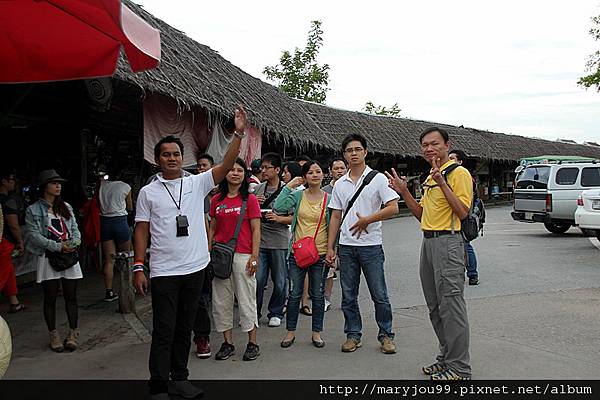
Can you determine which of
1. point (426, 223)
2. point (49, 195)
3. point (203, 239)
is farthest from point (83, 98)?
point (426, 223)

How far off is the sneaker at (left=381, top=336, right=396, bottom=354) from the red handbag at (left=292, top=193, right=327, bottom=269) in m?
0.98

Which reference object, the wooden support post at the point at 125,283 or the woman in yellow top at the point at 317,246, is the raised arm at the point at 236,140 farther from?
the wooden support post at the point at 125,283

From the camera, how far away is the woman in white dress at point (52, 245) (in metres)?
5.53

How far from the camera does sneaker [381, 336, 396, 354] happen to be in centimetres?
533

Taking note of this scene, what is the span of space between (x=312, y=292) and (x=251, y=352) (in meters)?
0.83

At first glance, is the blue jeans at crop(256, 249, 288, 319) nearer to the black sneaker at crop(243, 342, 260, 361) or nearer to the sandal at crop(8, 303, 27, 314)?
the black sneaker at crop(243, 342, 260, 361)

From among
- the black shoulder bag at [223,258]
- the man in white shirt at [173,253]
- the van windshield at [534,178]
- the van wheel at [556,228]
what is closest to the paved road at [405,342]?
the man in white shirt at [173,253]

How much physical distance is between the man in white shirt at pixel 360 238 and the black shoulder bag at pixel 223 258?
3.03 ft

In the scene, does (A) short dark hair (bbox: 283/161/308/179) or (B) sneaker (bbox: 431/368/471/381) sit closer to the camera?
(B) sneaker (bbox: 431/368/471/381)

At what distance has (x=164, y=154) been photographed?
14.4ft

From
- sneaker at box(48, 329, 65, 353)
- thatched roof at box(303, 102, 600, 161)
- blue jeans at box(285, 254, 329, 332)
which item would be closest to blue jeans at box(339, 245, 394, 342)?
blue jeans at box(285, 254, 329, 332)

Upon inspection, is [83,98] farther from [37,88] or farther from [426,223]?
[426,223]

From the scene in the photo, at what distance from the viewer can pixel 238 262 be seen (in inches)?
211

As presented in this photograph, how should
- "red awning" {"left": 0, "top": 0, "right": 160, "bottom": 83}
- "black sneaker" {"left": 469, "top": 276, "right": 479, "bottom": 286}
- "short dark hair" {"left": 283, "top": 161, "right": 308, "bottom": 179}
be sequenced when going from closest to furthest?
"red awning" {"left": 0, "top": 0, "right": 160, "bottom": 83}, "short dark hair" {"left": 283, "top": 161, "right": 308, "bottom": 179}, "black sneaker" {"left": 469, "top": 276, "right": 479, "bottom": 286}
